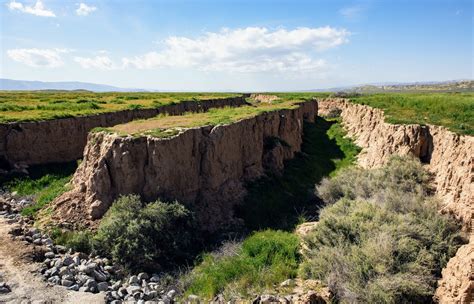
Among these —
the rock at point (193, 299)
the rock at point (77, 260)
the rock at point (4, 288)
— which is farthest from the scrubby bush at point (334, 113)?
the rock at point (4, 288)

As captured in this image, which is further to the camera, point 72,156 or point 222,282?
point 72,156

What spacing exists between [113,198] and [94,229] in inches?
63.3

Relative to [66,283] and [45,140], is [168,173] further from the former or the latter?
[45,140]

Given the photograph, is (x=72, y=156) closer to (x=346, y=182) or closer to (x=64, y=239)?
(x=64, y=239)

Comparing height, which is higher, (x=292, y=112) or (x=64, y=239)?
(x=292, y=112)

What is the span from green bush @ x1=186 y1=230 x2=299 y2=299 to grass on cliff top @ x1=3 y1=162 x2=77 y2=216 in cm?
877

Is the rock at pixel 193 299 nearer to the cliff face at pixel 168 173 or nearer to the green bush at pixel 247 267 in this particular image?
the green bush at pixel 247 267

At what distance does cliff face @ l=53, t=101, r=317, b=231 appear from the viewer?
1641cm

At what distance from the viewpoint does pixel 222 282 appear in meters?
12.4

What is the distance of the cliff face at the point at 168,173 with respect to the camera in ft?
53.8

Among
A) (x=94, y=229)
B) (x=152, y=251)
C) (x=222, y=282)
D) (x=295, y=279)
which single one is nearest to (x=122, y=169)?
(x=94, y=229)

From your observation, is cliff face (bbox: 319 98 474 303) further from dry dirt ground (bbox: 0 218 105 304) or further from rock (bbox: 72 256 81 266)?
rock (bbox: 72 256 81 266)

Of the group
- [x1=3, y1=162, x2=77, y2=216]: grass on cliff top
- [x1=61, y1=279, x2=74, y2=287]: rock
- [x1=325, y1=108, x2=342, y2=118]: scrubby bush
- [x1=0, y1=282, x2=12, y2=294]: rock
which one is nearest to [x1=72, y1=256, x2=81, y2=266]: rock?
[x1=61, y1=279, x2=74, y2=287]: rock

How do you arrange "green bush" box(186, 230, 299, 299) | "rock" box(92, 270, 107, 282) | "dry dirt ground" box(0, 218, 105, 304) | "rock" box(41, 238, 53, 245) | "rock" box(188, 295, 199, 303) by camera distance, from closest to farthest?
"dry dirt ground" box(0, 218, 105, 304) → "rock" box(188, 295, 199, 303) → "green bush" box(186, 230, 299, 299) → "rock" box(92, 270, 107, 282) → "rock" box(41, 238, 53, 245)
